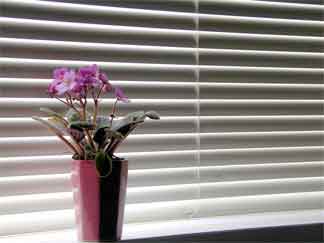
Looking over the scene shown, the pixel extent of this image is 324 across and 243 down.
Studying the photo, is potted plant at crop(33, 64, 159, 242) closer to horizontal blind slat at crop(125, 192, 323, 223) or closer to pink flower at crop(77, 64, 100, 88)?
pink flower at crop(77, 64, 100, 88)

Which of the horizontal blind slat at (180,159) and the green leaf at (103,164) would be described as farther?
the horizontal blind slat at (180,159)

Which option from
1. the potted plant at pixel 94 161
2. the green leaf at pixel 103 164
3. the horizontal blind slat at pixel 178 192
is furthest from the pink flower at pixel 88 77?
the horizontal blind slat at pixel 178 192

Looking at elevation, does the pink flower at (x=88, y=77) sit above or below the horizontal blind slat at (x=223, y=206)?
above

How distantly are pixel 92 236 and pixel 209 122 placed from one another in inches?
15.4

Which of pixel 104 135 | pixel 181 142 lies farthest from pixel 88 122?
pixel 181 142

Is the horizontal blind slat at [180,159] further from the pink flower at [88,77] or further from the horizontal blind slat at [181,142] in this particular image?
the pink flower at [88,77]

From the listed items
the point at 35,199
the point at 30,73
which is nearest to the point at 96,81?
the point at 30,73

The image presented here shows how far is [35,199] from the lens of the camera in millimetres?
903

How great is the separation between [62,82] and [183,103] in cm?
31

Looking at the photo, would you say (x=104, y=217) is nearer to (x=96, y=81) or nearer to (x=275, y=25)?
(x=96, y=81)

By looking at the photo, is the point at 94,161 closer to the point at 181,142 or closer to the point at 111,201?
the point at 111,201

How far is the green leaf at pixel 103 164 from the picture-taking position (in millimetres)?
792

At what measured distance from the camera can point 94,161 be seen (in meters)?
0.80

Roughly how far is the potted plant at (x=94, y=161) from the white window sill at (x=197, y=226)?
2.8 inches
